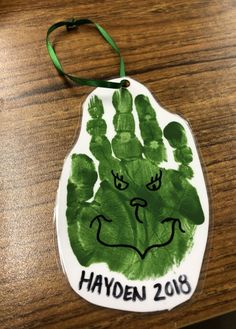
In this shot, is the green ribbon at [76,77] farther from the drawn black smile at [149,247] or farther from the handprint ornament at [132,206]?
the drawn black smile at [149,247]

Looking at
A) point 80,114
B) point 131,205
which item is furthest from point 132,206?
point 80,114

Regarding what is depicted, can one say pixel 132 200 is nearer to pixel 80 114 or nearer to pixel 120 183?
pixel 120 183

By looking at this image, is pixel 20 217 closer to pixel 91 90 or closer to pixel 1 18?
pixel 91 90

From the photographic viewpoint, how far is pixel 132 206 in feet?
1.65

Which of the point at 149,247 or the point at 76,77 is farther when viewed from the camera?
the point at 76,77

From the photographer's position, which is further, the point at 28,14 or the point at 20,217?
the point at 28,14

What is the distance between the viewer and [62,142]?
0.56 meters

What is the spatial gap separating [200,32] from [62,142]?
0.31 m

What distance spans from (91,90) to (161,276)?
30 cm

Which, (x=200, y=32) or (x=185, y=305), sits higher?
(x=200, y=32)

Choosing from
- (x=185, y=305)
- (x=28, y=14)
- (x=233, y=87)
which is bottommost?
(x=185, y=305)

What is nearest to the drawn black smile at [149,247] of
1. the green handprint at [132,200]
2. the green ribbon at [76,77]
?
the green handprint at [132,200]

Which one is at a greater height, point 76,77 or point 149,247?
point 76,77

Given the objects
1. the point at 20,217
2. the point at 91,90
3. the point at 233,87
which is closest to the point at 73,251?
the point at 20,217
